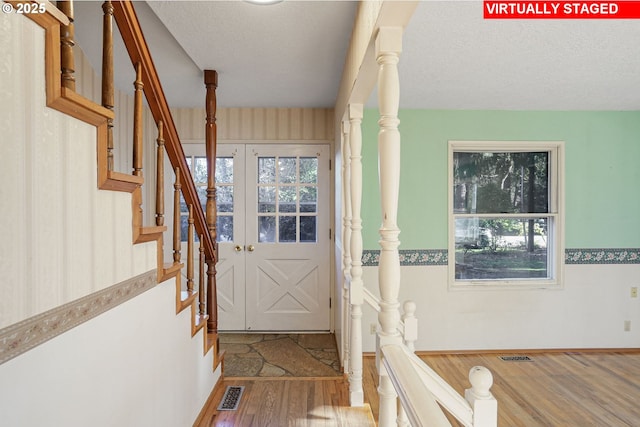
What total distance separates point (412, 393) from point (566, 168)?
12.1 feet

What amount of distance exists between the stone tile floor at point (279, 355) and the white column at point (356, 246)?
486 millimetres

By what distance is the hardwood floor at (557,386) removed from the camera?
8.63ft

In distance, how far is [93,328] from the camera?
1.17 meters

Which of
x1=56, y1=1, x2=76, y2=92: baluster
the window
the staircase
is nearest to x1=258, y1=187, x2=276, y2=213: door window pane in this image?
the window

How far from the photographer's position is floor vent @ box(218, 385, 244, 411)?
8.40 feet

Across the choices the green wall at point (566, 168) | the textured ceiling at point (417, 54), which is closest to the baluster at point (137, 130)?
the textured ceiling at point (417, 54)

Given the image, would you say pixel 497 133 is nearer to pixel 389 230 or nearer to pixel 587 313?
pixel 587 313

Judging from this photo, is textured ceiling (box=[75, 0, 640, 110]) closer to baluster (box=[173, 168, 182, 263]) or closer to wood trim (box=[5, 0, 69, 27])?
baluster (box=[173, 168, 182, 263])

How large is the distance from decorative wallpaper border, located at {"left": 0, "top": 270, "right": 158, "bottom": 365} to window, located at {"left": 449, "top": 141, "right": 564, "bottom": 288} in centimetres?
331

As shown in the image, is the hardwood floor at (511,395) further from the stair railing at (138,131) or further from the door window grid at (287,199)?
the door window grid at (287,199)

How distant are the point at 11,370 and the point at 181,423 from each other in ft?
4.60

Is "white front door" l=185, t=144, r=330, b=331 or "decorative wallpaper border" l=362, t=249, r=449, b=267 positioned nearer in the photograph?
"decorative wallpaper border" l=362, t=249, r=449, b=267

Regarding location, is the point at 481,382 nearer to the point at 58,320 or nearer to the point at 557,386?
the point at 58,320

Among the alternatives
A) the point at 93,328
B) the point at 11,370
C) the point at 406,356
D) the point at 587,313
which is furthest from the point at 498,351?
the point at 11,370
